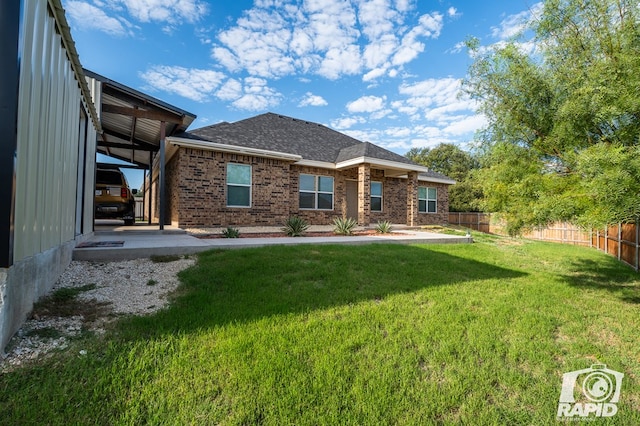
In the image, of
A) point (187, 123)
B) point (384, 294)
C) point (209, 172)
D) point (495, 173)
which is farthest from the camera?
point (209, 172)

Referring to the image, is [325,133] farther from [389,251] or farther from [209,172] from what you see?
[389,251]

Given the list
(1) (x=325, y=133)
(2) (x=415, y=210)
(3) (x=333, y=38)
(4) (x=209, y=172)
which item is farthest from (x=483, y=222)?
(4) (x=209, y=172)


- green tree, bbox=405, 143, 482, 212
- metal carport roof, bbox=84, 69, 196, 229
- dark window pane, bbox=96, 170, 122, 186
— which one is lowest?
dark window pane, bbox=96, 170, 122, 186

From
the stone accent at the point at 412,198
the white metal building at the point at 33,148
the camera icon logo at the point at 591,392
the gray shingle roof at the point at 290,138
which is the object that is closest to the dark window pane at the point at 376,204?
the stone accent at the point at 412,198

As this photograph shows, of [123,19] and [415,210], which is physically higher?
[123,19]

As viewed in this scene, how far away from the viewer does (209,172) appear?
10023 millimetres

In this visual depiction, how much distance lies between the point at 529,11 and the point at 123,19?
32.6 ft

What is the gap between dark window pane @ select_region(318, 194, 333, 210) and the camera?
13.1 meters

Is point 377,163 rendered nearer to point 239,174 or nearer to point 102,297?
point 239,174

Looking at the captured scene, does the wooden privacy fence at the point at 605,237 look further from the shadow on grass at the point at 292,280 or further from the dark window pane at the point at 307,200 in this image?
the dark window pane at the point at 307,200

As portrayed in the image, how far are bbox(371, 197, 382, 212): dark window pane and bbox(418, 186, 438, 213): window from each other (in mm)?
3695

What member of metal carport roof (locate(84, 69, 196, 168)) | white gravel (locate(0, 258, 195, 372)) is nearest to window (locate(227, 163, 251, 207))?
metal carport roof (locate(84, 69, 196, 168))

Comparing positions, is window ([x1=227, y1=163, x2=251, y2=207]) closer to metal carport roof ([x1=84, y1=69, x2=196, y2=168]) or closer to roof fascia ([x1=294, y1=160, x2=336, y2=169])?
metal carport roof ([x1=84, y1=69, x2=196, y2=168])

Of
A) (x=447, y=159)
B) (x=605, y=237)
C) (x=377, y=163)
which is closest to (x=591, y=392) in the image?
(x=377, y=163)
